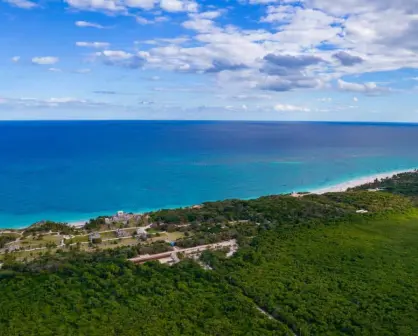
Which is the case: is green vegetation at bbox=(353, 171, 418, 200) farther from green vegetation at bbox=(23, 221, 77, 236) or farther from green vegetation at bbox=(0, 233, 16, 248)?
green vegetation at bbox=(0, 233, 16, 248)

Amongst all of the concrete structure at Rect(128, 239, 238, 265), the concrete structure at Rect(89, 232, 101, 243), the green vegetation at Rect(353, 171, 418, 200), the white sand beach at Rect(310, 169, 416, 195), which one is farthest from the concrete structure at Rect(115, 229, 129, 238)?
the green vegetation at Rect(353, 171, 418, 200)

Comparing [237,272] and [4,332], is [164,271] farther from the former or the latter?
[4,332]

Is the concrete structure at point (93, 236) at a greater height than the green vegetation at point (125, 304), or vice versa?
the concrete structure at point (93, 236)

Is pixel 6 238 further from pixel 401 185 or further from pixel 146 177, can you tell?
pixel 401 185

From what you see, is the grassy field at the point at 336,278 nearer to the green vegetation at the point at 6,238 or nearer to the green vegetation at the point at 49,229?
the green vegetation at the point at 49,229

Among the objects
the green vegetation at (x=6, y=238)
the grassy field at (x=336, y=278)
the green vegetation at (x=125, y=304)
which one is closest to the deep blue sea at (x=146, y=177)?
the green vegetation at (x=6, y=238)
